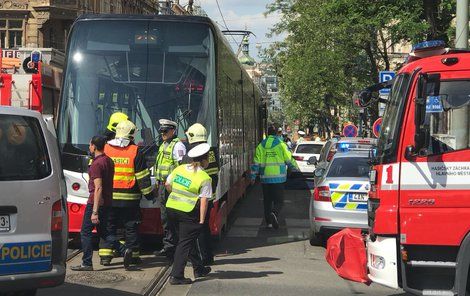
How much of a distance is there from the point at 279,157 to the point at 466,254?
7.21 metres

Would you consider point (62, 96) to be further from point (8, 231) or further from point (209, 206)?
point (8, 231)

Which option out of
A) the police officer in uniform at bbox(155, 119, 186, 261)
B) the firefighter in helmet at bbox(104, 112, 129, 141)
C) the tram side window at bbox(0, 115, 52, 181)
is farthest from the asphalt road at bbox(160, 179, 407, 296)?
the tram side window at bbox(0, 115, 52, 181)

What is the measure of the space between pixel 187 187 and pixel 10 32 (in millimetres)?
37411

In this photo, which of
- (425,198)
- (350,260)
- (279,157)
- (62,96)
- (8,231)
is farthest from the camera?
(279,157)

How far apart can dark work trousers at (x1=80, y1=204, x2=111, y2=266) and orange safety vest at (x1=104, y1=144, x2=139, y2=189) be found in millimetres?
408

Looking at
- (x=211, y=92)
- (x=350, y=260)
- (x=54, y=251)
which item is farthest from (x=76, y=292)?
(x=211, y=92)

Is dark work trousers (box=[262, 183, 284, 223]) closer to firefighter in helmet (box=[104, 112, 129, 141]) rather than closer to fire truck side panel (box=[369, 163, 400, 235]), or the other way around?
firefighter in helmet (box=[104, 112, 129, 141])

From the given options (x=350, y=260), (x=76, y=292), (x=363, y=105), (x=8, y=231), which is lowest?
(x=76, y=292)

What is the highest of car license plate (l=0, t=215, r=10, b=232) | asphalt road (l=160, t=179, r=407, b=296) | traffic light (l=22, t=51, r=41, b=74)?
traffic light (l=22, t=51, r=41, b=74)

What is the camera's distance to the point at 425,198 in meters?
6.09

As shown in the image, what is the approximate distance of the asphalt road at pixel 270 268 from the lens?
805 cm

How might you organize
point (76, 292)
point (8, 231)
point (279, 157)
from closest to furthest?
point (8, 231) < point (76, 292) < point (279, 157)

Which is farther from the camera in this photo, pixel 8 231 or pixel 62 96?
pixel 62 96

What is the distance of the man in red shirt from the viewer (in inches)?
344
